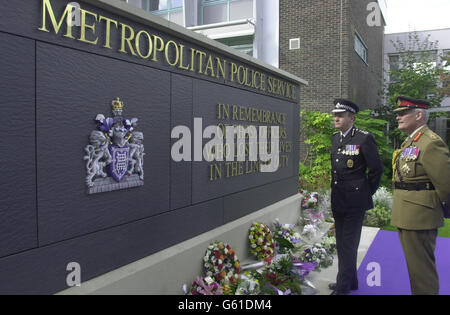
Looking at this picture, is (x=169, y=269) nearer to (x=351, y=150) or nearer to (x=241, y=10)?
(x=351, y=150)

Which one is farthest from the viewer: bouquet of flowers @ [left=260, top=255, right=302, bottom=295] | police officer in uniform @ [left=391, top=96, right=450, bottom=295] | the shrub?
the shrub

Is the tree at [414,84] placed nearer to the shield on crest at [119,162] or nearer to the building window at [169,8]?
the building window at [169,8]

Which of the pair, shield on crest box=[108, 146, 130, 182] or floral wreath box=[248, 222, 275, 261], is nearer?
shield on crest box=[108, 146, 130, 182]

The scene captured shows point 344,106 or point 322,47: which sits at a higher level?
point 322,47

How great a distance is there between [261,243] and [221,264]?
1.04 meters

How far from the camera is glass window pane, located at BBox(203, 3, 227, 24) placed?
1386 cm

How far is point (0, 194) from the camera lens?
2.35m

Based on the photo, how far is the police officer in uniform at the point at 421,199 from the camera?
328cm

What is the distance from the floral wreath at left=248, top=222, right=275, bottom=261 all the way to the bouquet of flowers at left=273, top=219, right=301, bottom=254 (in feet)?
0.80

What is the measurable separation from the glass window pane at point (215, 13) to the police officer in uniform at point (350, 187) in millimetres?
10797

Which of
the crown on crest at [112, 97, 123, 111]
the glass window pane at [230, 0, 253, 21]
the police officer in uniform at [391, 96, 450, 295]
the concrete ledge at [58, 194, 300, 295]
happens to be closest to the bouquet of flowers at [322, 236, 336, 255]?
the concrete ledge at [58, 194, 300, 295]

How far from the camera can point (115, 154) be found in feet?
10.3

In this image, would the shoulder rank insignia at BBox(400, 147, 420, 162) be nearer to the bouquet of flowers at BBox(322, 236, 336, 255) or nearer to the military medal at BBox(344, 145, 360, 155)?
the military medal at BBox(344, 145, 360, 155)

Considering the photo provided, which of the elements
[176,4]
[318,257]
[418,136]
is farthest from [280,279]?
[176,4]
